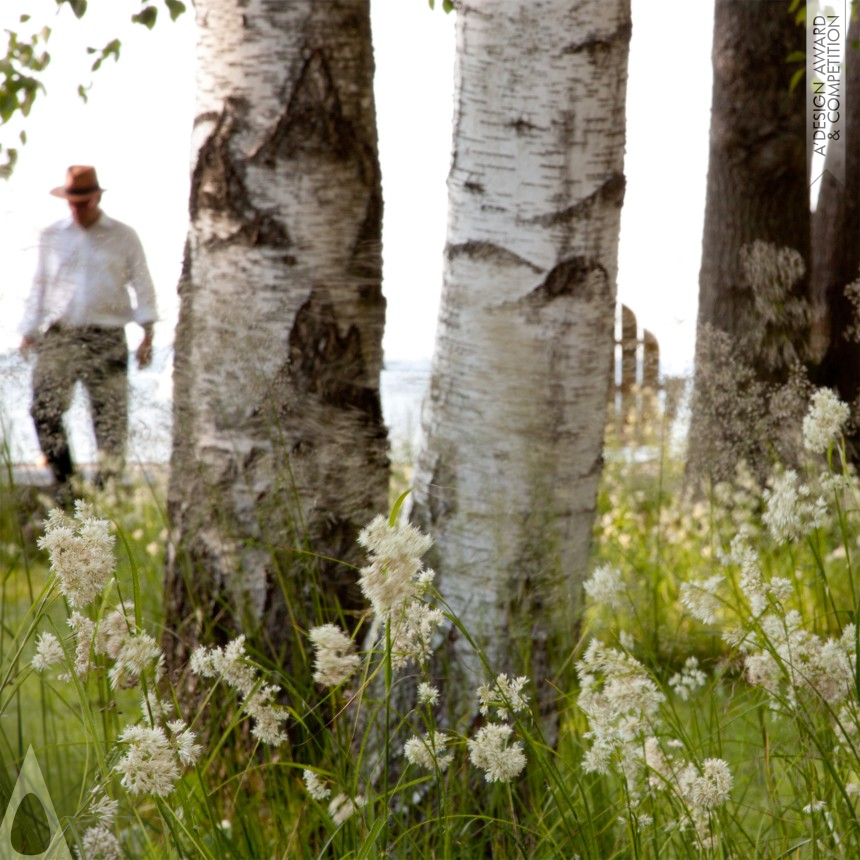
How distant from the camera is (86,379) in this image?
227 centimetres

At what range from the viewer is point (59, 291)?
2.45 meters

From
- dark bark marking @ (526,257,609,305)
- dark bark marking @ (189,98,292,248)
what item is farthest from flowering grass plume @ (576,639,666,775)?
dark bark marking @ (189,98,292,248)

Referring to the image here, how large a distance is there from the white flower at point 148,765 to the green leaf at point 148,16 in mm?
2966

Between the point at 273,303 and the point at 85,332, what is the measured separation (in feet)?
1.67

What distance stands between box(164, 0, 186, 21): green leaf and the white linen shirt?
38.3 inches

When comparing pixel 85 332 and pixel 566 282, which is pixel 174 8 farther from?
pixel 566 282

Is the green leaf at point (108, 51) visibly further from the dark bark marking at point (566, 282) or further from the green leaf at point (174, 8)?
the dark bark marking at point (566, 282)

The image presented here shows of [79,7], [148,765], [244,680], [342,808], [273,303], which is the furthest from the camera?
[79,7]

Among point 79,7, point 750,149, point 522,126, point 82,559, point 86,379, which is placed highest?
point 79,7

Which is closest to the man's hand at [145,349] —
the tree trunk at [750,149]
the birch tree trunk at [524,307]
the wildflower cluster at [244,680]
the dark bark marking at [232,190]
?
the dark bark marking at [232,190]

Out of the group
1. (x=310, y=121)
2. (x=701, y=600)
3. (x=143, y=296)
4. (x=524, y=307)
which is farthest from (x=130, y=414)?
(x=701, y=600)

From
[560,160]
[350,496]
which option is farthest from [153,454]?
[560,160]

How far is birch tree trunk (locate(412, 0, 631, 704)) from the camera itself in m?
1.75

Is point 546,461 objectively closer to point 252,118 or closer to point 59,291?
point 252,118
